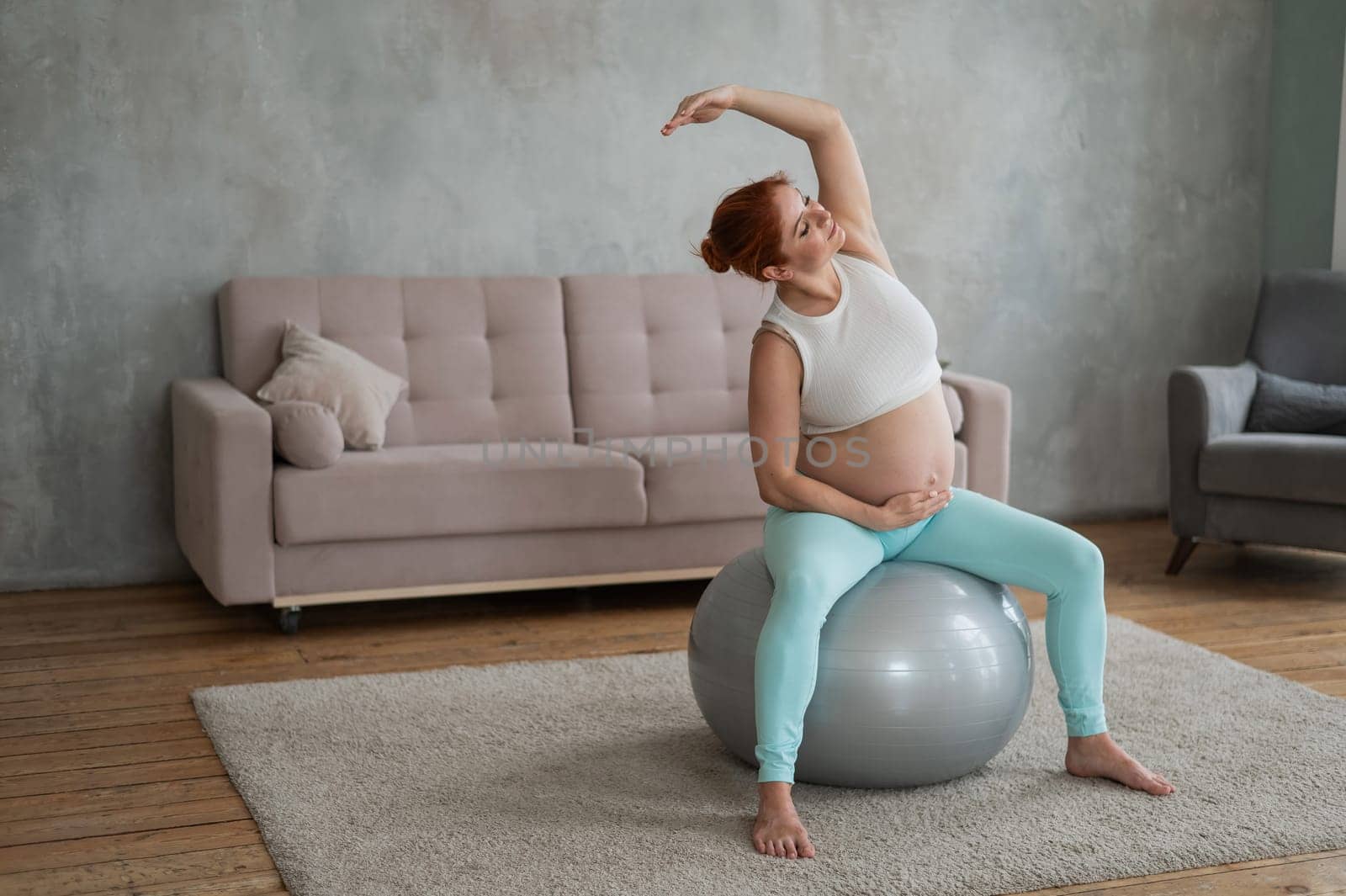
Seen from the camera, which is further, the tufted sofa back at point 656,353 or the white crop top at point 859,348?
the tufted sofa back at point 656,353

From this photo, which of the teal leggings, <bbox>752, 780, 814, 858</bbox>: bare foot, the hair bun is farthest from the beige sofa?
<bbox>752, 780, 814, 858</bbox>: bare foot

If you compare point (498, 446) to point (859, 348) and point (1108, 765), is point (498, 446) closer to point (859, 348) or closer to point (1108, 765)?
point (859, 348)

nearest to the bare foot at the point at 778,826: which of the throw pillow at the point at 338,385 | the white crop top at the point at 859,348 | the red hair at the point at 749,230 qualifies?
the white crop top at the point at 859,348

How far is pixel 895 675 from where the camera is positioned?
231cm

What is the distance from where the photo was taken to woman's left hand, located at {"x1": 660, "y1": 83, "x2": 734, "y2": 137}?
2383mm

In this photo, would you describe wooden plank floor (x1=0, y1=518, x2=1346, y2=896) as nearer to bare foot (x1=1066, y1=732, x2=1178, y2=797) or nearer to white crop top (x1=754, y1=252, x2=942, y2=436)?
bare foot (x1=1066, y1=732, x2=1178, y2=797)

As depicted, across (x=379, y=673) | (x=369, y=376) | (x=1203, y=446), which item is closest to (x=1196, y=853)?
(x=379, y=673)

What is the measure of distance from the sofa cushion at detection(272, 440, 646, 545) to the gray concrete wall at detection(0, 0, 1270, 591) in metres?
0.91

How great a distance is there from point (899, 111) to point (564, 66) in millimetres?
1224

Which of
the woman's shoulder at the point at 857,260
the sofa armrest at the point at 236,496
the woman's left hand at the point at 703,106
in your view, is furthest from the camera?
the sofa armrest at the point at 236,496

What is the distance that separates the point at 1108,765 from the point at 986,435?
1.76 meters

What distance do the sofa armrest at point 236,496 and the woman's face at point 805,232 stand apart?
1713mm

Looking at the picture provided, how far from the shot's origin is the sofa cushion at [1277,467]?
3.97 m

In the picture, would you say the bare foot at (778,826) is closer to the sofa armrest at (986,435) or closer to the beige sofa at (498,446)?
the beige sofa at (498,446)
